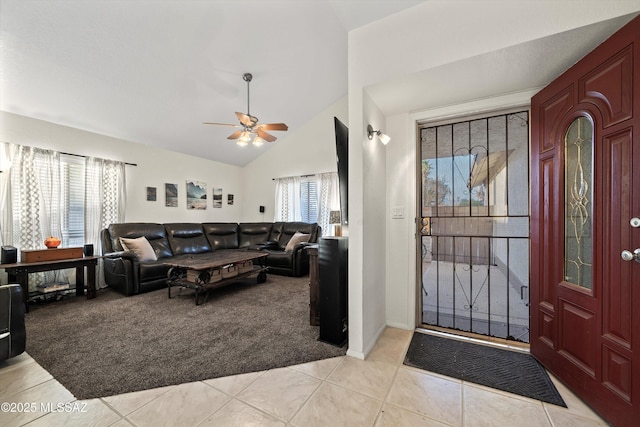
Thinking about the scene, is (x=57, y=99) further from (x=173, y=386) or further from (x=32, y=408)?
(x=173, y=386)

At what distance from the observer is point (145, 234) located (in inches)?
168

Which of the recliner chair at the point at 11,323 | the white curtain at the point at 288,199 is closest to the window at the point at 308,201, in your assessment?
the white curtain at the point at 288,199

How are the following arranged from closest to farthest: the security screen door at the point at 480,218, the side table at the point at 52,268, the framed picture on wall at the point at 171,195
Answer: the security screen door at the point at 480,218, the side table at the point at 52,268, the framed picture on wall at the point at 171,195

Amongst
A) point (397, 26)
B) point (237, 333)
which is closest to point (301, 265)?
point (237, 333)

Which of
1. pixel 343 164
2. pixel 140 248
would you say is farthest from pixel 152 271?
pixel 343 164

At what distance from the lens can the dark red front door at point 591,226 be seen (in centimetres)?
122

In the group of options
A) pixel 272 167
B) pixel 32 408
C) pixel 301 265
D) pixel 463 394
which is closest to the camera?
pixel 32 408

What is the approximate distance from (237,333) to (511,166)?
9.72 feet

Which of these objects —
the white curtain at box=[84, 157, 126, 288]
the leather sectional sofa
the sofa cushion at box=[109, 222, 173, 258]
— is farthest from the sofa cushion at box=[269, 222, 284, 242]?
the white curtain at box=[84, 157, 126, 288]

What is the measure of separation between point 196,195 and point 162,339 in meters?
4.09

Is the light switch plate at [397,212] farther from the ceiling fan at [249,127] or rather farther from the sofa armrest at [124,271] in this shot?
the sofa armrest at [124,271]

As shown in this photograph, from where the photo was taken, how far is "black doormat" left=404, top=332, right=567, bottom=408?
155 centimetres

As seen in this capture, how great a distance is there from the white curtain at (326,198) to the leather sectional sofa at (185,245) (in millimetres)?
329

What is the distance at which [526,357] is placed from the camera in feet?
6.16
